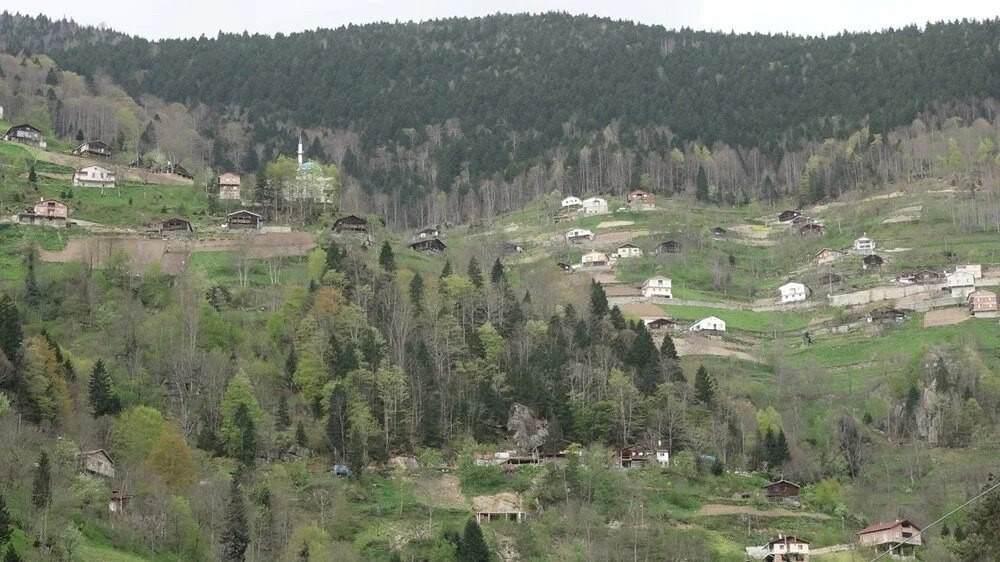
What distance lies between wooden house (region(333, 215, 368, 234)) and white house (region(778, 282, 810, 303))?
35283mm

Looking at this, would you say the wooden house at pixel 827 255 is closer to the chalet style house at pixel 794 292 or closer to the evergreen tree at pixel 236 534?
the chalet style house at pixel 794 292

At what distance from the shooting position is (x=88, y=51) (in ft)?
595

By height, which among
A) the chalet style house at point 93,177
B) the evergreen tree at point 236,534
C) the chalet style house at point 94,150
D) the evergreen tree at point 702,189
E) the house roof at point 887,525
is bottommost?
the house roof at point 887,525

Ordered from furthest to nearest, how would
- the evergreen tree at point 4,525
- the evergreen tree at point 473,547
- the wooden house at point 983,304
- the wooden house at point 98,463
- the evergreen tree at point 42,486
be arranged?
the wooden house at point 983,304, the wooden house at point 98,463, the evergreen tree at point 473,547, the evergreen tree at point 42,486, the evergreen tree at point 4,525

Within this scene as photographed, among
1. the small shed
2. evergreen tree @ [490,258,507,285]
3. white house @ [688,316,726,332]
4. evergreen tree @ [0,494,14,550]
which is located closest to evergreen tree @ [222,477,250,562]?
evergreen tree @ [0,494,14,550]

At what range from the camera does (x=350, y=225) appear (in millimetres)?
105812

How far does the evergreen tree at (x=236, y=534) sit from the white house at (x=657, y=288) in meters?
59.3

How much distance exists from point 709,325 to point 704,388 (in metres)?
23.7

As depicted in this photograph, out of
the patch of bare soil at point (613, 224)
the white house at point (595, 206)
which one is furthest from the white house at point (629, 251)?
the white house at point (595, 206)

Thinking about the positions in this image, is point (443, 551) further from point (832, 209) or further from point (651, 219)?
point (832, 209)

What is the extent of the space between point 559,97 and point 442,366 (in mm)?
113655

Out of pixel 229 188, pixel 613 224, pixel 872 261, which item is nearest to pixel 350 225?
pixel 229 188

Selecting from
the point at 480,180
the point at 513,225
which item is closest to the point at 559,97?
the point at 480,180

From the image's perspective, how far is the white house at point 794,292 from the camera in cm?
11738
